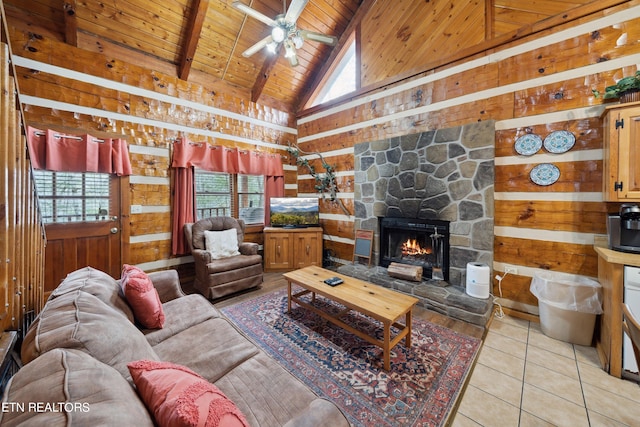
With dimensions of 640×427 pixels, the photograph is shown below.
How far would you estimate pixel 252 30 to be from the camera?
3908 millimetres

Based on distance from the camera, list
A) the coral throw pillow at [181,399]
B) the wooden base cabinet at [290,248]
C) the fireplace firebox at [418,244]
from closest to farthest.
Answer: the coral throw pillow at [181,399] < the fireplace firebox at [418,244] < the wooden base cabinet at [290,248]

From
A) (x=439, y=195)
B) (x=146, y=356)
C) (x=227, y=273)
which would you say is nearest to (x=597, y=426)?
(x=439, y=195)

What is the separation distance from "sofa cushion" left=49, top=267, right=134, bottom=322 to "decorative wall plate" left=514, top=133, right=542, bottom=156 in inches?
156

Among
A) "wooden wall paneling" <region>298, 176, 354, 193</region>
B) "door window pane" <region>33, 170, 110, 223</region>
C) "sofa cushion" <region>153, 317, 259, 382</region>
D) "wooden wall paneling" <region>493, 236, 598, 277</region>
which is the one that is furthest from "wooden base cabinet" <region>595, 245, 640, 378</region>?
"door window pane" <region>33, 170, 110, 223</region>

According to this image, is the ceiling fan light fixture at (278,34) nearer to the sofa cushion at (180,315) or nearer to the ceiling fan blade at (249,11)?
the ceiling fan blade at (249,11)

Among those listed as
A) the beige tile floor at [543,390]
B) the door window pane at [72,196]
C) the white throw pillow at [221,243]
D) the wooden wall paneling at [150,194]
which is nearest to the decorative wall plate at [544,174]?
the beige tile floor at [543,390]

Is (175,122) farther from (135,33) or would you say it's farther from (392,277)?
(392,277)

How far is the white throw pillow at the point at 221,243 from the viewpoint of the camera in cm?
353

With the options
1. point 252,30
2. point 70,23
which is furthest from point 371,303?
point 70,23

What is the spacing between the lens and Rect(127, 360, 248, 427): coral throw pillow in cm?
71

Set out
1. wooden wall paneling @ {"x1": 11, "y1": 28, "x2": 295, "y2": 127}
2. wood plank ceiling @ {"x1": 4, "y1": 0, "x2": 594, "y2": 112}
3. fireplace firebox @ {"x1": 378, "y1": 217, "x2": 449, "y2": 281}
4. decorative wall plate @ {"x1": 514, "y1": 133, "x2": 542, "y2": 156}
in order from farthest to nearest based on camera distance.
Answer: fireplace firebox @ {"x1": 378, "y1": 217, "x2": 449, "y2": 281} → wood plank ceiling @ {"x1": 4, "y1": 0, "x2": 594, "y2": 112} → wooden wall paneling @ {"x1": 11, "y1": 28, "x2": 295, "y2": 127} → decorative wall plate @ {"x1": 514, "y1": 133, "x2": 542, "y2": 156}

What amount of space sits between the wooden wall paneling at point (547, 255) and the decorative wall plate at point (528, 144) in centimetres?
98

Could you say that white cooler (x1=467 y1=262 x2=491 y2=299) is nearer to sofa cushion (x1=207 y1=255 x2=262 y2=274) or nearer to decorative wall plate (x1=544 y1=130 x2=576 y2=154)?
decorative wall plate (x1=544 y1=130 x2=576 y2=154)

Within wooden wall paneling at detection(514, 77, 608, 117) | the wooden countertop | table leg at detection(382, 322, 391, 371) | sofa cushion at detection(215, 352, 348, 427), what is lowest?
table leg at detection(382, 322, 391, 371)
